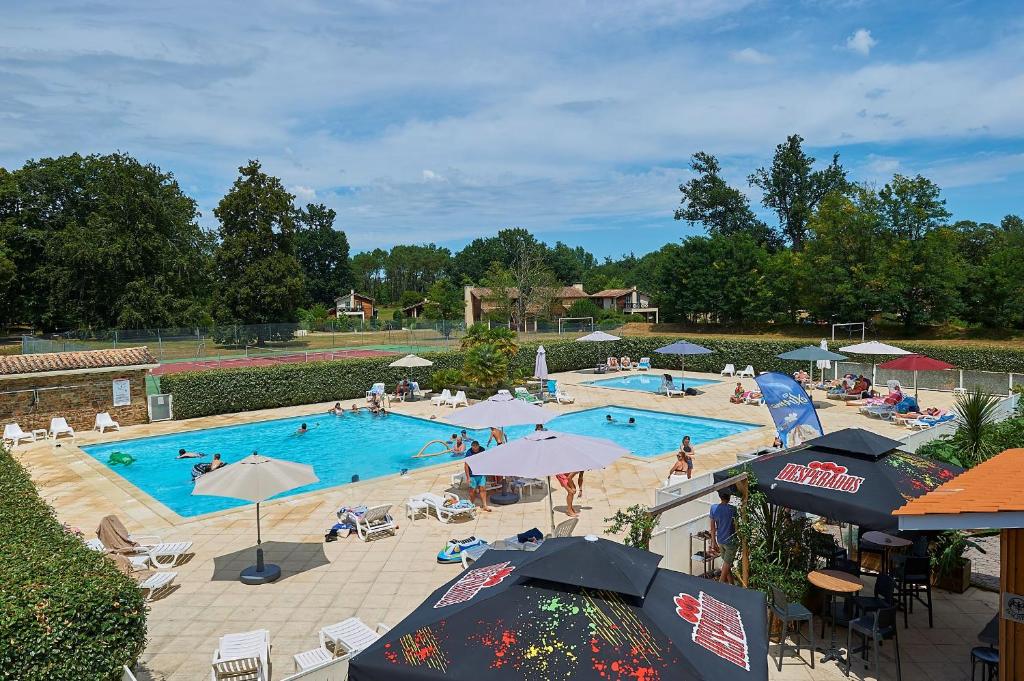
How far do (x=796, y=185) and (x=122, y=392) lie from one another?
6278 cm

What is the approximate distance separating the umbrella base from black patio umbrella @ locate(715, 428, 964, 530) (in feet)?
22.9

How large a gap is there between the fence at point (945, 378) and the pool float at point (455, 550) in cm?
2154

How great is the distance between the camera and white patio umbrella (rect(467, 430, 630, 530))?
30.9 feet

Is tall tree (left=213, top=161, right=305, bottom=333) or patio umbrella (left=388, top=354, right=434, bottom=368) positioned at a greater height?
tall tree (left=213, top=161, right=305, bottom=333)

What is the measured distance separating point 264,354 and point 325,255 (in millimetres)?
71729

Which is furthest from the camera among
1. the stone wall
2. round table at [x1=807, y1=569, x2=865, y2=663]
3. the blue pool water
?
the stone wall

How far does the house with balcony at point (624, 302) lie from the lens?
8062cm

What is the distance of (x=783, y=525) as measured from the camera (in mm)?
7316

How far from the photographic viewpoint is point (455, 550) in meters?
9.95

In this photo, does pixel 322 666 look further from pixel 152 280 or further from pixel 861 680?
pixel 152 280

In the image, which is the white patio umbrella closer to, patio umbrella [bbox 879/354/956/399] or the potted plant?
the potted plant

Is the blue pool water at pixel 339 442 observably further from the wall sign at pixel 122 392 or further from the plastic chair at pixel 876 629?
the plastic chair at pixel 876 629

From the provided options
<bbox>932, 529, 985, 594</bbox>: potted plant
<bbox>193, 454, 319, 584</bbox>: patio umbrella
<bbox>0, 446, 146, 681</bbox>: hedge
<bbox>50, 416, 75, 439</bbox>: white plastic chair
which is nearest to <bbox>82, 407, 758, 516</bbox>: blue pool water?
<bbox>50, 416, 75, 439</bbox>: white plastic chair

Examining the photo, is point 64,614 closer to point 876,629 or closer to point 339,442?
point 876,629
